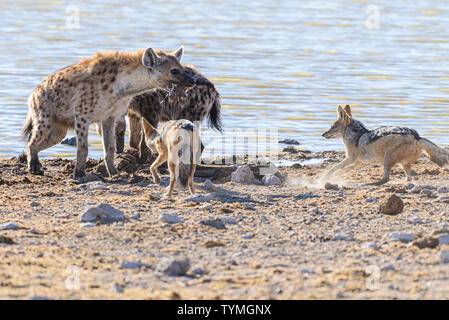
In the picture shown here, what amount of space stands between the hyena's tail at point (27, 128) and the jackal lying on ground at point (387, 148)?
2886 millimetres

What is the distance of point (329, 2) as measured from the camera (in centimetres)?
2883

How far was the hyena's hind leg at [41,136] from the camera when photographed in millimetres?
9086

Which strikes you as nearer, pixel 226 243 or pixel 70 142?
pixel 226 243

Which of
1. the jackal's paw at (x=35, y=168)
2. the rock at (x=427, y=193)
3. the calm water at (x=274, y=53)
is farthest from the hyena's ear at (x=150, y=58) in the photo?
the rock at (x=427, y=193)

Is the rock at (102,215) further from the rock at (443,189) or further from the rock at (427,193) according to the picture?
the rock at (443,189)

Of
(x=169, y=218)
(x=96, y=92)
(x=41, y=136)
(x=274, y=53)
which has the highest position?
(x=274, y=53)

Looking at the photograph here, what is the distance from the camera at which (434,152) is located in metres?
8.80

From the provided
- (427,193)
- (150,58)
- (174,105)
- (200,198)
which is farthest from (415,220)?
(174,105)

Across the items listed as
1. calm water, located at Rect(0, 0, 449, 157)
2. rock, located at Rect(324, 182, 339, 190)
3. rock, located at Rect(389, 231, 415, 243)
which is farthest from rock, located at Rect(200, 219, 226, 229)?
calm water, located at Rect(0, 0, 449, 157)

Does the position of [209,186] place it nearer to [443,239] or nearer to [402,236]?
[402,236]

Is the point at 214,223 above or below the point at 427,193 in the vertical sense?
below

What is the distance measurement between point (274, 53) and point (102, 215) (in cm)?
1179

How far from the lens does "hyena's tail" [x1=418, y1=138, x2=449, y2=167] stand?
8.74 m
